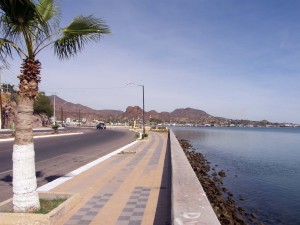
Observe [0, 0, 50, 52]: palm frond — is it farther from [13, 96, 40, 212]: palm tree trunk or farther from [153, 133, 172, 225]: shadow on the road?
[153, 133, 172, 225]: shadow on the road

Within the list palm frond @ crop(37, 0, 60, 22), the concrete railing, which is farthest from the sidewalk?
palm frond @ crop(37, 0, 60, 22)

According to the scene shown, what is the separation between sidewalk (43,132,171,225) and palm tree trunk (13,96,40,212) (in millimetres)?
675

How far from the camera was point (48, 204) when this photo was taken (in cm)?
666

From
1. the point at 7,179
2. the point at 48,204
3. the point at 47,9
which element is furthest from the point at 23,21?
the point at 7,179

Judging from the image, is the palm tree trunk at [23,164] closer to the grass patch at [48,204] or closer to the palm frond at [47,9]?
the grass patch at [48,204]

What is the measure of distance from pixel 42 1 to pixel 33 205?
3819 millimetres

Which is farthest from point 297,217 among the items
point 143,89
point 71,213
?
point 143,89

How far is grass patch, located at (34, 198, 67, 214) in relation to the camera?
20.3ft

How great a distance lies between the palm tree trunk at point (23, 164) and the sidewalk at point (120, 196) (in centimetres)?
68

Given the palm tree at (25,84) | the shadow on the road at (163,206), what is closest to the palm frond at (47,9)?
the palm tree at (25,84)

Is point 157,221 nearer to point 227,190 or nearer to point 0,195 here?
point 0,195

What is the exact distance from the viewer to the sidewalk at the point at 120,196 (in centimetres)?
627

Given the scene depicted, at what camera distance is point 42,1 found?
6758 millimetres

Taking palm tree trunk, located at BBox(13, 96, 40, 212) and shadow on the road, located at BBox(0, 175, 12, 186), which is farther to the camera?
shadow on the road, located at BBox(0, 175, 12, 186)
